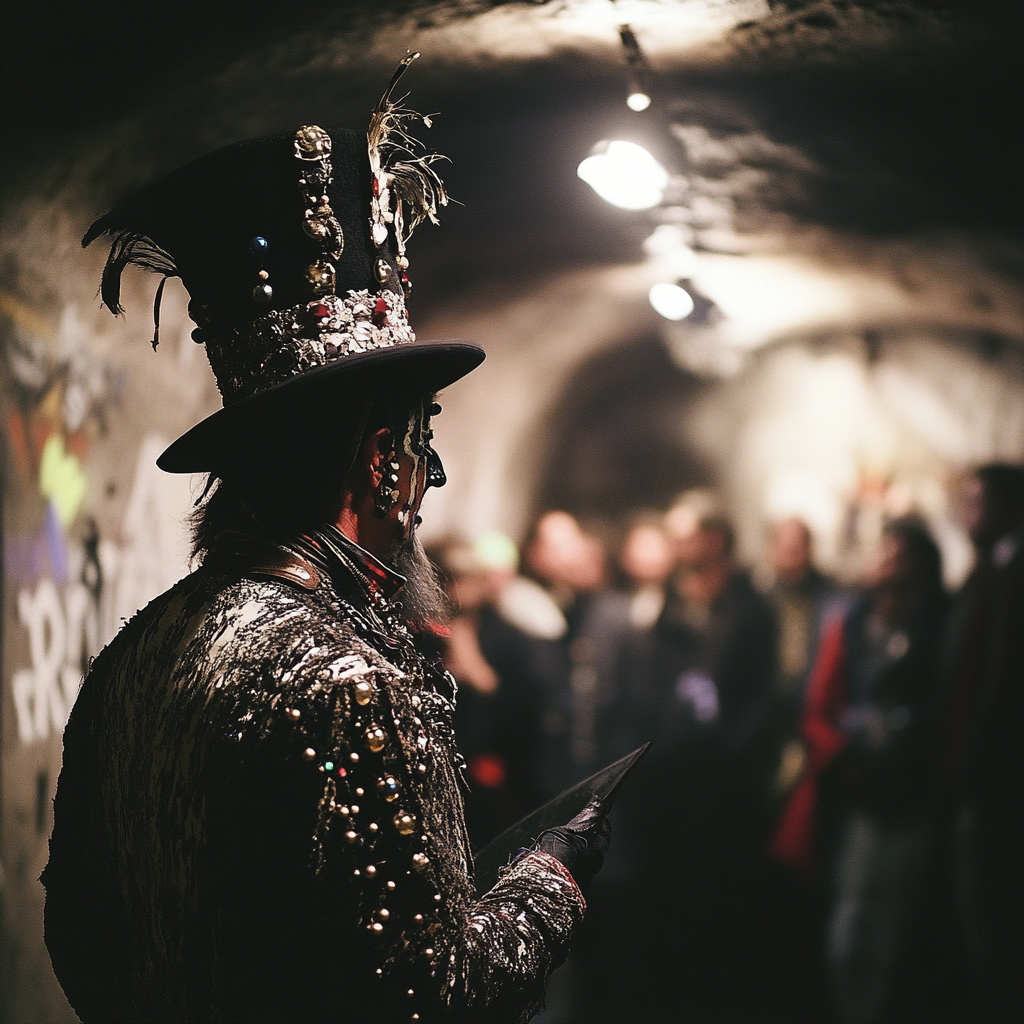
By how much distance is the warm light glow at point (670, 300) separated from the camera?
5848 millimetres

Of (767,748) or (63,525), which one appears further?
(767,748)

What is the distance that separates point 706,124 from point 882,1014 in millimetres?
4013

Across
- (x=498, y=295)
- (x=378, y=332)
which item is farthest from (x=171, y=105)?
(x=498, y=295)

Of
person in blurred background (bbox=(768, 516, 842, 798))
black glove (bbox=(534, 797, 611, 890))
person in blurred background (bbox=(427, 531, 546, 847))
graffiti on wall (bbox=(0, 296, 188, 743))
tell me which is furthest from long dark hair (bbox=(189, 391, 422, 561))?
person in blurred background (bbox=(768, 516, 842, 798))

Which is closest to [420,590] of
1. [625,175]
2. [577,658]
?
[625,175]

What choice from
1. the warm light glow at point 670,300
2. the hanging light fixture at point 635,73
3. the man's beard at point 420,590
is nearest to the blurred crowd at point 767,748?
the warm light glow at point 670,300

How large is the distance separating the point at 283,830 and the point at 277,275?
29.4 inches

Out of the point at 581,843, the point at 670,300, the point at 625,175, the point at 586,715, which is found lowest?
the point at 586,715

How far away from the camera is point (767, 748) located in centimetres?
563

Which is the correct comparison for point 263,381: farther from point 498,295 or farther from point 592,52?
point 498,295

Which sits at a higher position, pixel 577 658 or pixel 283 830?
pixel 283 830

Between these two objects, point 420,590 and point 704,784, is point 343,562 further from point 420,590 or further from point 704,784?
point 704,784

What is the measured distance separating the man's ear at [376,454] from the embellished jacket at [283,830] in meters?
0.11

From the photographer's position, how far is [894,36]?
2.92 m
